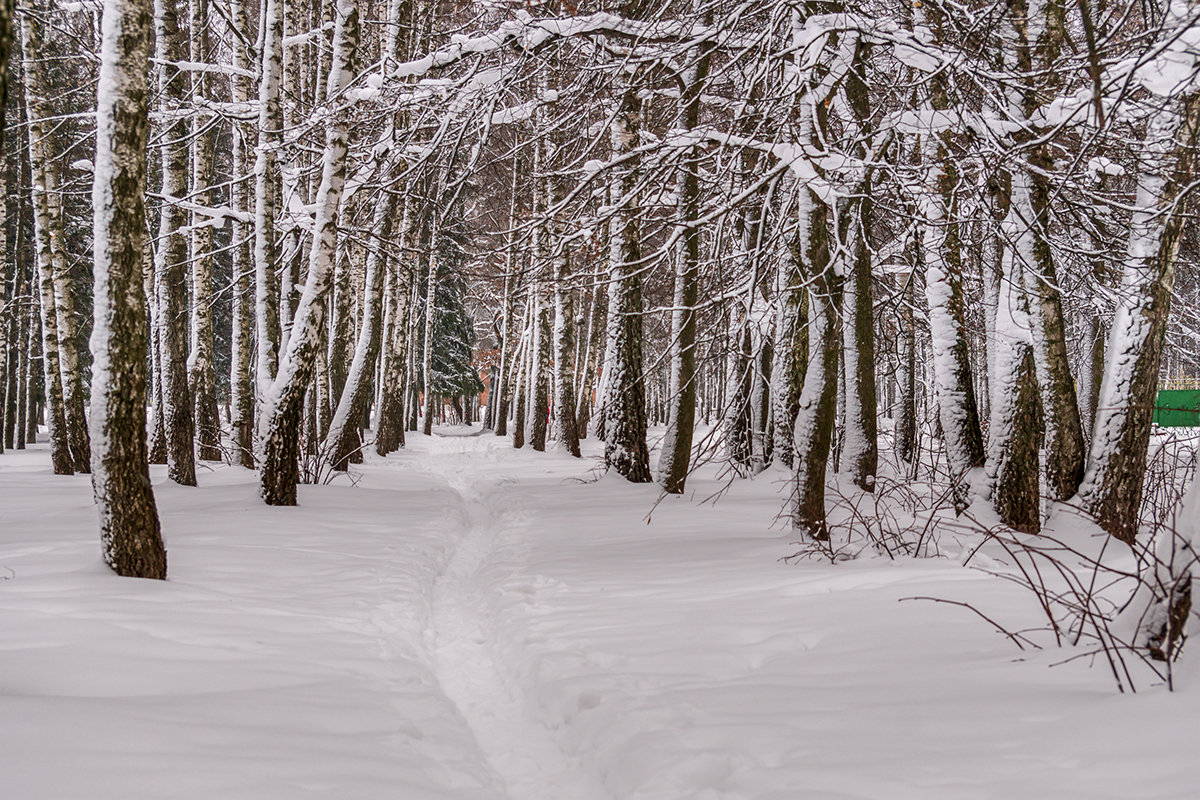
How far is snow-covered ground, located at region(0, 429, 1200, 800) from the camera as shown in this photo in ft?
9.05

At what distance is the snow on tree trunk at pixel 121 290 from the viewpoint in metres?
5.23

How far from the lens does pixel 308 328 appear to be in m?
9.19

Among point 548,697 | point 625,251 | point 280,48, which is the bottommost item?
point 548,697

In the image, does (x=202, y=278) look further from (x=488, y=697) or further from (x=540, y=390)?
(x=488, y=697)

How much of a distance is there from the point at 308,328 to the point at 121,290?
3.92 meters

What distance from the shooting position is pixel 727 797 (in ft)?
9.71

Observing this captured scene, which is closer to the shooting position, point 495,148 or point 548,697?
point 548,697

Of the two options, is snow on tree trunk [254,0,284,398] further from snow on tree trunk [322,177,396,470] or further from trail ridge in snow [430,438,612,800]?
trail ridge in snow [430,438,612,800]

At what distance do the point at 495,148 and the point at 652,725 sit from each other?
55.9ft

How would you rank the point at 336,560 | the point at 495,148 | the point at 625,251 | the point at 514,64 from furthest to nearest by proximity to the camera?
the point at 495,148 → the point at 625,251 → the point at 336,560 → the point at 514,64

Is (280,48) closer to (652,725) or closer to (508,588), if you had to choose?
(508,588)

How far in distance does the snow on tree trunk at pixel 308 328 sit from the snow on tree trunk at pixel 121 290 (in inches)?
149

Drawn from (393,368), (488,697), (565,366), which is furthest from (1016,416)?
(393,368)

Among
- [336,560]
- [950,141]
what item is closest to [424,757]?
[336,560]
